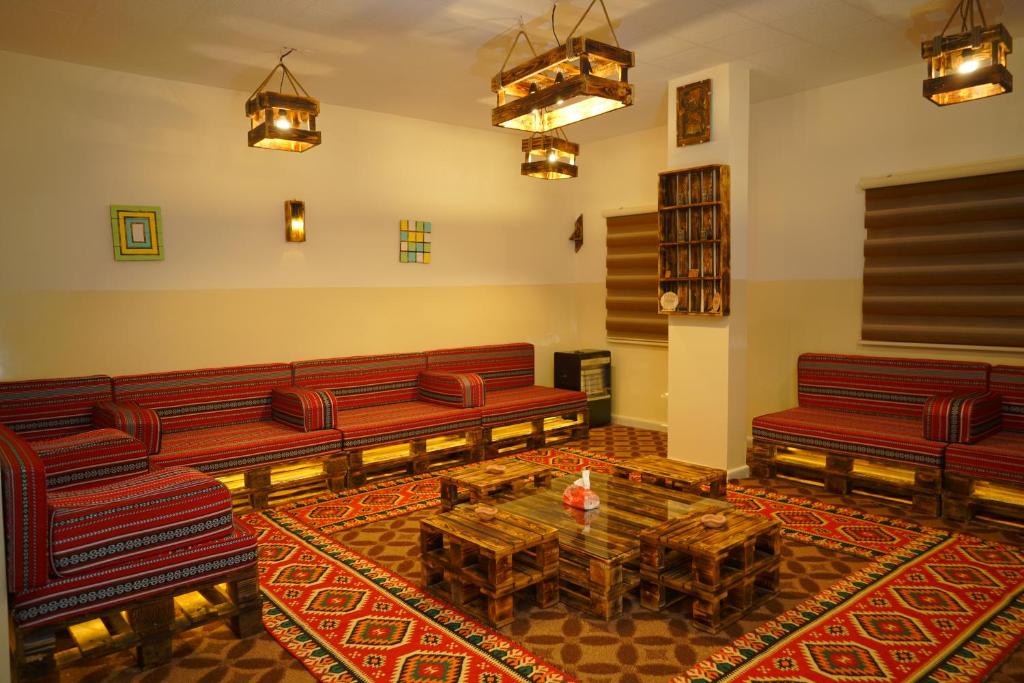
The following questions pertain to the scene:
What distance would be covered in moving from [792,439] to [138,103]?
580 centimetres

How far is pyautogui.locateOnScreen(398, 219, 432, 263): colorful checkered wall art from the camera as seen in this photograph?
694 cm

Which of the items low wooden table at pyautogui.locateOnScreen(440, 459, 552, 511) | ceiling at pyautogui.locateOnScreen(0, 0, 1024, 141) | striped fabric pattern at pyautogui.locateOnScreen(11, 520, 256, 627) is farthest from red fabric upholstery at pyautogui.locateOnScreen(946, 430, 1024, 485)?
striped fabric pattern at pyautogui.locateOnScreen(11, 520, 256, 627)

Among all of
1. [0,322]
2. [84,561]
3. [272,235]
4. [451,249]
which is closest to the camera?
[84,561]

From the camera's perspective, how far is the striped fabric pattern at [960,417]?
4.60m

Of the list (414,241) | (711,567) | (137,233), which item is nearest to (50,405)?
(137,233)

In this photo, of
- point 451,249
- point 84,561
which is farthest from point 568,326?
point 84,561

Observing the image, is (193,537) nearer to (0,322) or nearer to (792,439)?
(0,322)

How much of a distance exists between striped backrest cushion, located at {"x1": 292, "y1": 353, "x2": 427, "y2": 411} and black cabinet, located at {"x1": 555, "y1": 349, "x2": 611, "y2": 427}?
1.72 metres

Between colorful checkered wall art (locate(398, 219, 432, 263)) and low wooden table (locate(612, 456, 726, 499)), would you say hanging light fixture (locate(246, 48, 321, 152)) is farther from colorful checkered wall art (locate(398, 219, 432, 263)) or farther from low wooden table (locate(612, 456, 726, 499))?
low wooden table (locate(612, 456, 726, 499))

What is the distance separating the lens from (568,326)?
27.8ft

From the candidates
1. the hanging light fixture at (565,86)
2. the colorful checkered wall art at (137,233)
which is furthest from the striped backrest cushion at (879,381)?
the colorful checkered wall art at (137,233)

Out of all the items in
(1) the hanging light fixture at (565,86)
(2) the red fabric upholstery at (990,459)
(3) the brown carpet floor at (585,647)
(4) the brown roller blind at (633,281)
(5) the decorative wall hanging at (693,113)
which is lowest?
(3) the brown carpet floor at (585,647)

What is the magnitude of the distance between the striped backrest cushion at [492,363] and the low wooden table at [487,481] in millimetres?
2230

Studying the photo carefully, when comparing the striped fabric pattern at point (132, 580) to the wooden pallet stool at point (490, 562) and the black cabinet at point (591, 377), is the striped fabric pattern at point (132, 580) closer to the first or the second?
the wooden pallet stool at point (490, 562)
